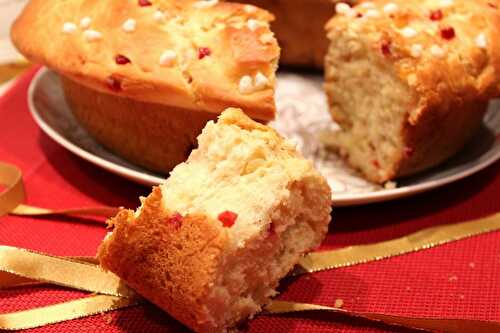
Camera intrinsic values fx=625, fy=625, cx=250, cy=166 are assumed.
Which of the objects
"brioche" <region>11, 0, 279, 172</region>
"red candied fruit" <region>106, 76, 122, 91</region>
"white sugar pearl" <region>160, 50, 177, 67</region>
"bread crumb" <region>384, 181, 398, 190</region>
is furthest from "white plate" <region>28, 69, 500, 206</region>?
"white sugar pearl" <region>160, 50, 177, 67</region>

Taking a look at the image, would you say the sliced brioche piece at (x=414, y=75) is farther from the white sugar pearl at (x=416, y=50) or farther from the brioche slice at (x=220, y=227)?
the brioche slice at (x=220, y=227)

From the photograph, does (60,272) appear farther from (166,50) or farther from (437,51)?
(437,51)

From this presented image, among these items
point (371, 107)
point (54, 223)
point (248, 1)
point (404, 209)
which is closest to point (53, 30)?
point (54, 223)

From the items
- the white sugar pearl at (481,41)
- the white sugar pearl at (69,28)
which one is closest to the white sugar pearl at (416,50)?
the white sugar pearl at (481,41)

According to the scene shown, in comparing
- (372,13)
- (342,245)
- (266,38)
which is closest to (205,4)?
(266,38)

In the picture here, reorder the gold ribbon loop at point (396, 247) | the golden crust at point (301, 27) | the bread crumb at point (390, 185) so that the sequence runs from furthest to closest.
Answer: the golden crust at point (301, 27), the bread crumb at point (390, 185), the gold ribbon loop at point (396, 247)

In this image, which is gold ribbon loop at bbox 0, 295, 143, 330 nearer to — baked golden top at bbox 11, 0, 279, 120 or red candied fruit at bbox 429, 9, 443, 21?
baked golden top at bbox 11, 0, 279, 120

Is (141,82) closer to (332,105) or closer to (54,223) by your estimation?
(54,223)
